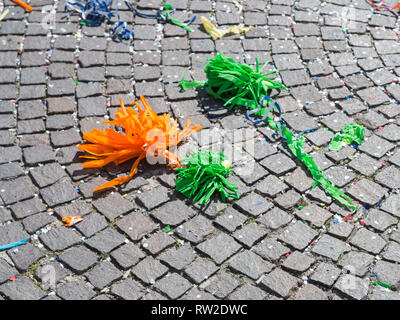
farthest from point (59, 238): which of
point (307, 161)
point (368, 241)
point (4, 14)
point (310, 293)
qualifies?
point (4, 14)

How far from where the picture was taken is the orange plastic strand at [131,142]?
12.7 ft

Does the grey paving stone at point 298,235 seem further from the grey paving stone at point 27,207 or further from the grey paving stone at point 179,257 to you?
the grey paving stone at point 27,207

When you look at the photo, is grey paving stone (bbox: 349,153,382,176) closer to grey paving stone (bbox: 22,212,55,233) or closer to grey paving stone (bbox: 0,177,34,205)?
grey paving stone (bbox: 22,212,55,233)

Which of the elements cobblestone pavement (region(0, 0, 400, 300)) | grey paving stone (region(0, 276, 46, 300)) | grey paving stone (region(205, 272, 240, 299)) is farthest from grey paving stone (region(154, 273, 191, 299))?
grey paving stone (region(0, 276, 46, 300))

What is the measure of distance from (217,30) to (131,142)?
1.85 meters

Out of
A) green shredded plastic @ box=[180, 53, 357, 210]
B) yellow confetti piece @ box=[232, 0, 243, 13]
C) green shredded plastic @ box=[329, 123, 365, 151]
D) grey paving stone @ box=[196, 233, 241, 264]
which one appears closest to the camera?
grey paving stone @ box=[196, 233, 241, 264]

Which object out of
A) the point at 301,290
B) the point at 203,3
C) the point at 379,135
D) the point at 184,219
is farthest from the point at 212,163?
the point at 203,3

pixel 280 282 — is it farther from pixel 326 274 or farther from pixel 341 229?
pixel 341 229

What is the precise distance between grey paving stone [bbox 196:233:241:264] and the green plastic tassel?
1.31m

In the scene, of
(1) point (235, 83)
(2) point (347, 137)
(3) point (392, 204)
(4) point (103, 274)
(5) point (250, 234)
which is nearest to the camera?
(4) point (103, 274)

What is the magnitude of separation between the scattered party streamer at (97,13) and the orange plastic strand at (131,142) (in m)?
1.47

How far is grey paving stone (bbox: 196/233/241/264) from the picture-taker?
3334 millimetres

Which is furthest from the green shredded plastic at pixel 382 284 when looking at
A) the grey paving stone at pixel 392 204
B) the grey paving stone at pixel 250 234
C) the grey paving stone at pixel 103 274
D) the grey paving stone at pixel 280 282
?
the grey paving stone at pixel 103 274

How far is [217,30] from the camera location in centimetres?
517
